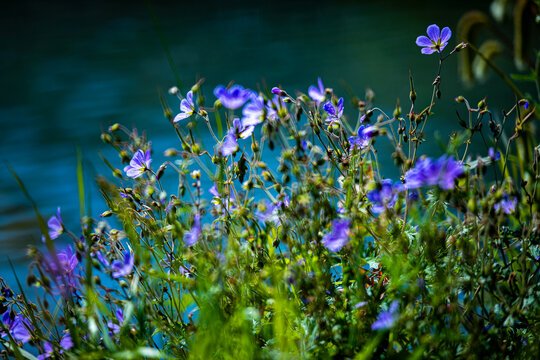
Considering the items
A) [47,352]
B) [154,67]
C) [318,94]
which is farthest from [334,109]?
[154,67]

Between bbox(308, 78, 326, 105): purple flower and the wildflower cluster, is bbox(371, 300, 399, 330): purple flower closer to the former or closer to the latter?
the wildflower cluster

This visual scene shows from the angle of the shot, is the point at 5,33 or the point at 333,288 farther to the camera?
the point at 5,33

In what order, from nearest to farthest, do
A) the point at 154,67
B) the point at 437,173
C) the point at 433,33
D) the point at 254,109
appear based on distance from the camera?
the point at 437,173 → the point at 254,109 → the point at 433,33 → the point at 154,67

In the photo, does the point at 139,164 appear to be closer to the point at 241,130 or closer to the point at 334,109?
the point at 241,130

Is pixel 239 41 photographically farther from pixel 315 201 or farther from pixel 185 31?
pixel 315 201

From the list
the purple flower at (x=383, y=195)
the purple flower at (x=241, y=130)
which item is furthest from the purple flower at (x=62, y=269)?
the purple flower at (x=383, y=195)

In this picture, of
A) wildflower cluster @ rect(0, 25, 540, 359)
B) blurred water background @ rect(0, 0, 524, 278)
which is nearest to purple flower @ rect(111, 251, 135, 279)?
wildflower cluster @ rect(0, 25, 540, 359)

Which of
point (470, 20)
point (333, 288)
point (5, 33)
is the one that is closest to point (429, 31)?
point (333, 288)
